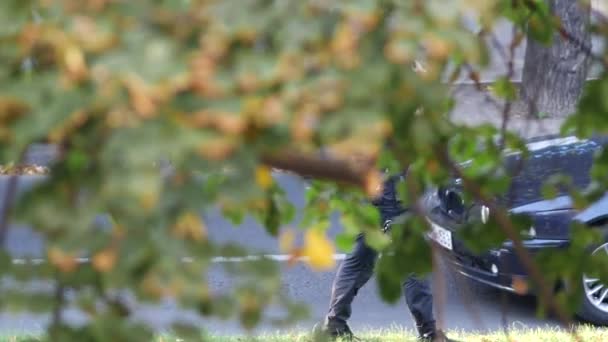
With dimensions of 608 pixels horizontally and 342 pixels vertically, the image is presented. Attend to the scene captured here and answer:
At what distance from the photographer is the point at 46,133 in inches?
45.2

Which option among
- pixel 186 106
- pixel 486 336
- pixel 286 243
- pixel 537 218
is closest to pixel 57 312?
pixel 286 243

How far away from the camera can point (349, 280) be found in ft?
20.3

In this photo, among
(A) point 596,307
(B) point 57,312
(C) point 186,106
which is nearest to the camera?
(C) point 186,106

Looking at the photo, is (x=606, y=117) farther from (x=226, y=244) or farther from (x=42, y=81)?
(x=42, y=81)

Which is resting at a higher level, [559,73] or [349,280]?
[559,73]

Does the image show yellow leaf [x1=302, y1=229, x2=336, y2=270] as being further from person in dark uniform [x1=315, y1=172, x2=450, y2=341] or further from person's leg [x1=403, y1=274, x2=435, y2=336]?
person's leg [x1=403, y1=274, x2=435, y2=336]

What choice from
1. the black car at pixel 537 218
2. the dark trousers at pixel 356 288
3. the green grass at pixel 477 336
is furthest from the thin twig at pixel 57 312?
the dark trousers at pixel 356 288

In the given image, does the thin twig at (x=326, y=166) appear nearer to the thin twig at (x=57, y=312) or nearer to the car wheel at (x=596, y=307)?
the thin twig at (x=57, y=312)

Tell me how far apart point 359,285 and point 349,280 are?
0.21ft

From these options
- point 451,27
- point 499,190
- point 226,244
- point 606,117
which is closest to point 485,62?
point 451,27

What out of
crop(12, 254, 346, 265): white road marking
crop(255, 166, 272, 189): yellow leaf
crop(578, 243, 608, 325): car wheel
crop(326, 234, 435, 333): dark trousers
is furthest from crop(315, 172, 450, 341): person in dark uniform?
crop(255, 166, 272, 189): yellow leaf

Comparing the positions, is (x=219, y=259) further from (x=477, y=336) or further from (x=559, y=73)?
(x=559, y=73)

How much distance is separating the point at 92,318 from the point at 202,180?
0.88 feet

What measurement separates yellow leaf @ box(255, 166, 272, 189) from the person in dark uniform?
4.44m
